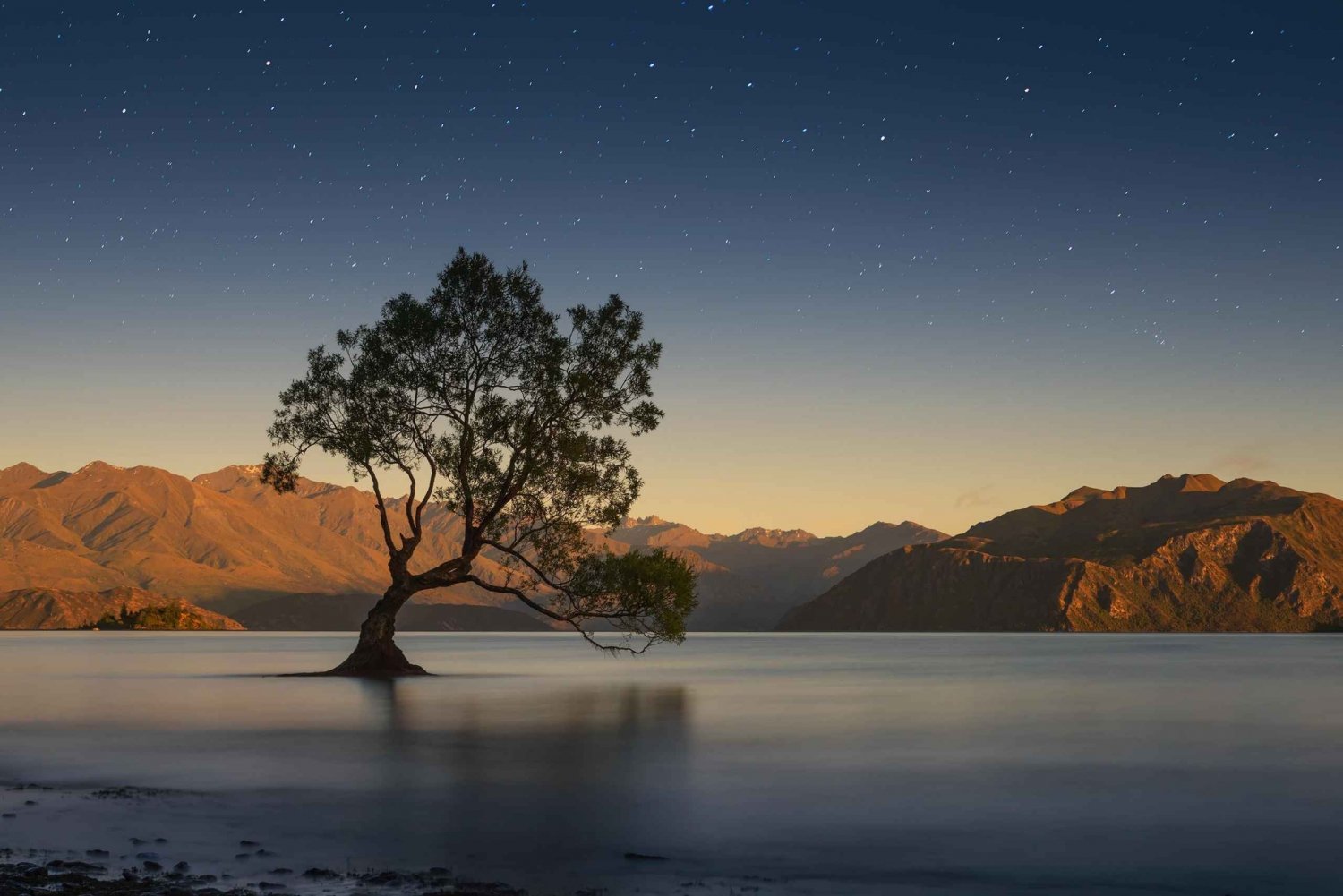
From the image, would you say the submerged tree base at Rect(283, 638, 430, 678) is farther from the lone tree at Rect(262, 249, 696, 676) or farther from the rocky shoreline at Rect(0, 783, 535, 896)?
the rocky shoreline at Rect(0, 783, 535, 896)

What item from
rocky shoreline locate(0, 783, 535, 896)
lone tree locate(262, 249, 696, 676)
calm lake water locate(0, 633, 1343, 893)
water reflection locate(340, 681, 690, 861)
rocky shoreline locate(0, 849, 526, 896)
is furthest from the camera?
lone tree locate(262, 249, 696, 676)

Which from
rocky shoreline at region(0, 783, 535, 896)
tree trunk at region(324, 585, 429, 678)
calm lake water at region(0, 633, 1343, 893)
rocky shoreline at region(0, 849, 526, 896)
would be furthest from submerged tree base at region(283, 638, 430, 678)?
rocky shoreline at region(0, 849, 526, 896)

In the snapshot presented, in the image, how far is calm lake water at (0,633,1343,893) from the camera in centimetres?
1981

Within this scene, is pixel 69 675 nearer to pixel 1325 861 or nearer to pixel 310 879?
pixel 310 879

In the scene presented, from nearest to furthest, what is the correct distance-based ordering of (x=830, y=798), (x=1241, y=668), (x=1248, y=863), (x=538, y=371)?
(x=1248, y=863) → (x=830, y=798) → (x=538, y=371) → (x=1241, y=668)

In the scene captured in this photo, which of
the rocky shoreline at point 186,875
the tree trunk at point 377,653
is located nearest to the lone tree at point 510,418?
the tree trunk at point 377,653

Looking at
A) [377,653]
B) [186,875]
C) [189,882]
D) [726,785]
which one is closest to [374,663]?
[377,653]

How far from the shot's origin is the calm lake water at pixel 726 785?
19812mm

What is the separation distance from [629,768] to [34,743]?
66.0 ft

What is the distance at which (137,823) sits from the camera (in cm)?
2303

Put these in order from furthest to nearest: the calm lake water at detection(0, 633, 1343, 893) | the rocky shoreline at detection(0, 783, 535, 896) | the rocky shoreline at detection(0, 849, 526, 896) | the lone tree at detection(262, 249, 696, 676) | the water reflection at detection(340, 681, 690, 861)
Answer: the lone tree at detection(262, 249, 696, 676) → the water reflection at detection(340, 681, 690, 861) → the calm lake water at detection(0, 633, 1343, 893) → the rocky shoreline at detection(0, 783, 535, 896) → the rocky shoreline at detection(0, 849, 526, 896)

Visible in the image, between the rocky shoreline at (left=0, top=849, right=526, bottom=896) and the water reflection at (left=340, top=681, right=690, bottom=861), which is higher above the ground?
the rocky shoreline at (left=0, top=849, right=526, bottom=896)

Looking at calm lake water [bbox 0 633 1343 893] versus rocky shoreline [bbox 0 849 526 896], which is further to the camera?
calm lake water [bbox 0 633 1343 893]

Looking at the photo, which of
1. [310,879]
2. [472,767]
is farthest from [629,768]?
[310,879]
